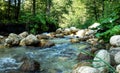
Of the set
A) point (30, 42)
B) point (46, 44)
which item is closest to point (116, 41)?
point (46, 44)

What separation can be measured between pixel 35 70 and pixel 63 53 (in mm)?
3137

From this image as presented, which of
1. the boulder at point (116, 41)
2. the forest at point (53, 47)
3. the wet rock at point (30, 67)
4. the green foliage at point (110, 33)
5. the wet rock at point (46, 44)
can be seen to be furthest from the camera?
the wet rock at point (46, 44)

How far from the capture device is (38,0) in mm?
32062

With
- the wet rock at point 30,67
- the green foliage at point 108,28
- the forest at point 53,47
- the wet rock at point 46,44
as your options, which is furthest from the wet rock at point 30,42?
the wet rock at point 30,67

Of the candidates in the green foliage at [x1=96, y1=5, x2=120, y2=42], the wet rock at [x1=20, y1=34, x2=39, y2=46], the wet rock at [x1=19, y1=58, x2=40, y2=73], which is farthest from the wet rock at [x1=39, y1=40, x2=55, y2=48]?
the wet rock at [x1=19, y1=58, x2=40, y2=73]

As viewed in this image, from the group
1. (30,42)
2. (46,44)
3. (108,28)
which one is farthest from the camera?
(30,42)

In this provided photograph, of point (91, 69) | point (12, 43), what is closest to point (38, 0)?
point (12, 43)

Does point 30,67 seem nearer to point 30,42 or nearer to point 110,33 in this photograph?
point 110,33

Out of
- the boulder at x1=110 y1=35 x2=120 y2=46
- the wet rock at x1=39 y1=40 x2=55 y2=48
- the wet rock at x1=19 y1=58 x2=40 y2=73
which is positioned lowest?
the wet rock at x1=39 y1=40 x2=55 y2=48

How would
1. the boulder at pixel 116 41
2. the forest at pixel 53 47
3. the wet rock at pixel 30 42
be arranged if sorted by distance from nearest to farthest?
the forest at pixel 53 47, the boulder at pixel 116 41, the wet rock at pixel 30 42

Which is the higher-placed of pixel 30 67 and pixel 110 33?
pixel 110 33

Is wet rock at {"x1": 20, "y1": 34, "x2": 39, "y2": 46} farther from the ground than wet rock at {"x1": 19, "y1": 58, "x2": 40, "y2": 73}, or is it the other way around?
wet rock at {"x1": 19, "y1": 58, "x2": 40, "y2": 73}

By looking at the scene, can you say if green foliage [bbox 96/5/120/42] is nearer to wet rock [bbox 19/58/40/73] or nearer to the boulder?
the boulder

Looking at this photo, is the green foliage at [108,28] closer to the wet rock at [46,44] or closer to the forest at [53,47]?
the forest at [53,47]
